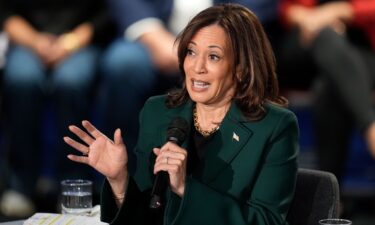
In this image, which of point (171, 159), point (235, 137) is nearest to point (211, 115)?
point (235, 137)

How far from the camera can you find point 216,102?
2.59 metres

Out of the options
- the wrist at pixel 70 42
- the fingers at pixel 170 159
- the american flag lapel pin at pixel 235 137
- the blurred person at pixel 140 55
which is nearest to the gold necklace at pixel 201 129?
the american flag lapel pin at pixel 235 137

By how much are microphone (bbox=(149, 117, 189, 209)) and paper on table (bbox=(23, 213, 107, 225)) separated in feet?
0.73

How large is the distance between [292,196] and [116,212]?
0.49 meters

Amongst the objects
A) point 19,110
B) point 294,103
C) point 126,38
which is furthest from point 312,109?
point 19,110

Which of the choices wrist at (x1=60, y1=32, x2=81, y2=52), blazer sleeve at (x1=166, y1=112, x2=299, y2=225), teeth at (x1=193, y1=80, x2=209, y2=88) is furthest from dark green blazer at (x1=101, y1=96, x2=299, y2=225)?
wrist at (x1=60, y1=32, x2=81, y2=52)

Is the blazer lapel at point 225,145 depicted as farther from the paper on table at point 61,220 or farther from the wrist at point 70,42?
the wrist at point 70,42

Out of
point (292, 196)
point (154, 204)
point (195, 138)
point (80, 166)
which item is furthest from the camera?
point (80, 166)

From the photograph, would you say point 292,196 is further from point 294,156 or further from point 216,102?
point 216,102

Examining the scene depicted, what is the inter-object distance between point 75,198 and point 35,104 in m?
1.99

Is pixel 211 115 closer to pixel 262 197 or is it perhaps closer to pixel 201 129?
pixel 201 129

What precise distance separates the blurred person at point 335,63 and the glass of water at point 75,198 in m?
2.03

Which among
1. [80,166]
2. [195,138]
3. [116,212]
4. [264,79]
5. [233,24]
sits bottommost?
[80,166]

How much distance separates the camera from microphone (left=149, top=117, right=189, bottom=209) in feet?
7.11
